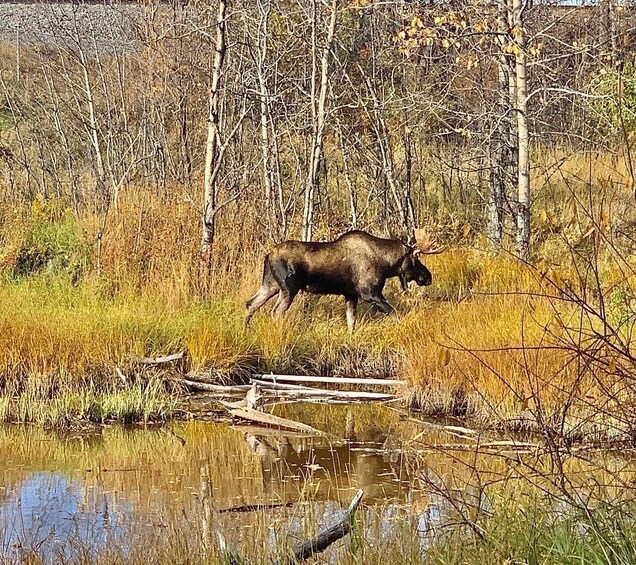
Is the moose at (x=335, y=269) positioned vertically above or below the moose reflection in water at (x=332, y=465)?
above

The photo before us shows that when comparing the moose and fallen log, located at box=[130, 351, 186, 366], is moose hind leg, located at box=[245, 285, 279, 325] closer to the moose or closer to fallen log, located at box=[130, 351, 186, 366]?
the moose

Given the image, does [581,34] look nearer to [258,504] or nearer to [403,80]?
[403,80]

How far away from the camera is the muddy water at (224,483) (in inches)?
220

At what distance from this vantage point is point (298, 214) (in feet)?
56.8

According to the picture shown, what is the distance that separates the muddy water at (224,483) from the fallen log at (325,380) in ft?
1.50

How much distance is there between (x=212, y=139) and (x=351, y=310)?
274 centimetres

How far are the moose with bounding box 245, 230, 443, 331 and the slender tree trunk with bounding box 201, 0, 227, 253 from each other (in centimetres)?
145

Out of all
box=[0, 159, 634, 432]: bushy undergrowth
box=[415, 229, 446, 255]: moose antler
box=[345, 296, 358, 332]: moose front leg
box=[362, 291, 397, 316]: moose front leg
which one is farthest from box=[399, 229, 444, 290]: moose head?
box=[345, 296, 358, 332]: moose front leg

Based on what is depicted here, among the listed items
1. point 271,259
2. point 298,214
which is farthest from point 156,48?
point 271,259

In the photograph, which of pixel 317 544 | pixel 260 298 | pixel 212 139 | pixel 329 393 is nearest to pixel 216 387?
pixel 329 393

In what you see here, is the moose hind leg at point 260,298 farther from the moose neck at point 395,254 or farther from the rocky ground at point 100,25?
the rocky ground at point 100,25

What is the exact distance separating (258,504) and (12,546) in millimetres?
1619

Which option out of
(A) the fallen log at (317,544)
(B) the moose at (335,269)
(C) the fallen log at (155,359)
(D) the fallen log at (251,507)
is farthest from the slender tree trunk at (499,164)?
(A) the fallen log at (317,544)

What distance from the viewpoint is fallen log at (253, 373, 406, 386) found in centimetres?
1018
